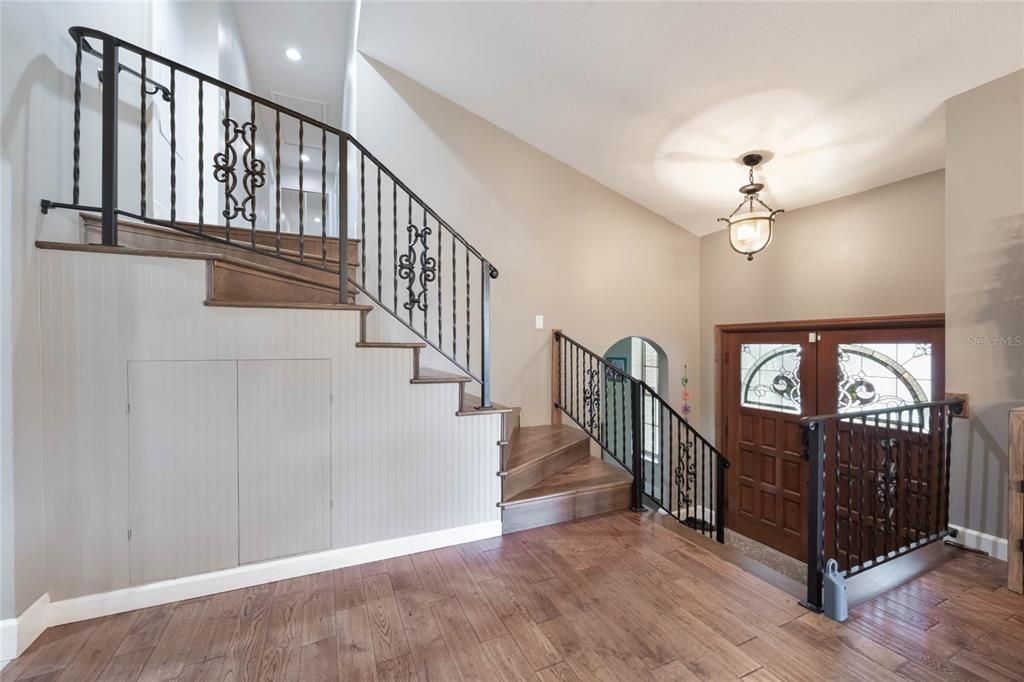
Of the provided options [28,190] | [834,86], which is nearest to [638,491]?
[834,86]

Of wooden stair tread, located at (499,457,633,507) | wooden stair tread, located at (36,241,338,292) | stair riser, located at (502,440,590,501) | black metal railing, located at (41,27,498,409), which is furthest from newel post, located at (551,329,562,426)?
wooden stair tread, located at (36,241,338,292)

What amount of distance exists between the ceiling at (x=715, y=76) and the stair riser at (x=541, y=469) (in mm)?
2777

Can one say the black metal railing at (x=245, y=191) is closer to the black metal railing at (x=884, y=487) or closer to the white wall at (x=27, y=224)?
the white wall at (x=27, y=224)

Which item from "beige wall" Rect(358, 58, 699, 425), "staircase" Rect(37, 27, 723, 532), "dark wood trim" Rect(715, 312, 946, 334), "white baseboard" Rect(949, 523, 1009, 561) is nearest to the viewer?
"staircase" Rect(37, 27, 723, 532)

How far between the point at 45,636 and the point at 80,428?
0.85 metres

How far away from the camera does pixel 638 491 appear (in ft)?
9.89

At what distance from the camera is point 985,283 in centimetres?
244

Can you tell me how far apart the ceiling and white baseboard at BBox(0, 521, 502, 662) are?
3.29 meters

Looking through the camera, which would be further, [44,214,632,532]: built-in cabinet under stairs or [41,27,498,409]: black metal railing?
[44,214,632,532]: built-in cabinet under stairs

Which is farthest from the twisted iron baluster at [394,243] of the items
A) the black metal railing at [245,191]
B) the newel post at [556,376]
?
the newel post at [556,376]

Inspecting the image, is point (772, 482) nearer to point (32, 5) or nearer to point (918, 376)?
point (918, 376)

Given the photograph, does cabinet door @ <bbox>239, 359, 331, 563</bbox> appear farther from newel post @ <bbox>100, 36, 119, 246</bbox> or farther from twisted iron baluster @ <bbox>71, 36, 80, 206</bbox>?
twisted iron baluster @ <bbox>71, 36, 80, 206</bbox>

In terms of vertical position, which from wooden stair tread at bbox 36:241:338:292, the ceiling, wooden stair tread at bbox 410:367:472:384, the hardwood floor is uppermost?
the ceiling

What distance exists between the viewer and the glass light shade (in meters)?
3.10
